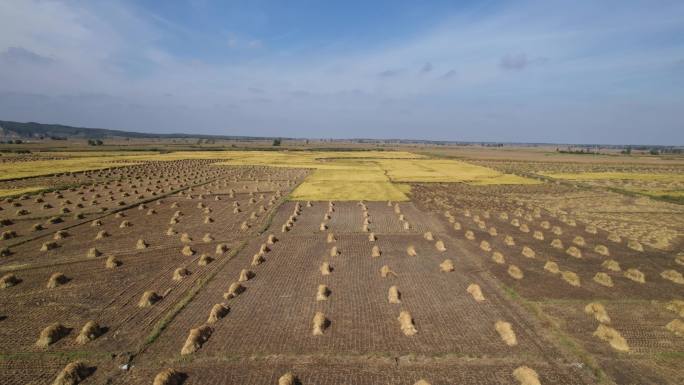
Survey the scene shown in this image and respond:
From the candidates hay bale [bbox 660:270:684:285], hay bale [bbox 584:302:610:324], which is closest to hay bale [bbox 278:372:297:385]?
hay bale [bbox 584:302:610:324]

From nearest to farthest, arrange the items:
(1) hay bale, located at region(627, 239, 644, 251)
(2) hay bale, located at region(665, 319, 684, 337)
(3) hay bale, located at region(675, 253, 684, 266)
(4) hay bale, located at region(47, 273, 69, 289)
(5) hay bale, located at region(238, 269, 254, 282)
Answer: (2) hay bale, located at region(665, 319, 684, 337)
(4) hay bale, located at region(47, 273, 69, 289)
(5) hay bale, located at region(238, 269, 254, 282)
(3) hay bale, located at region(675, 253, 684, 266)
(1) hay bale, located at region(627, 239, 644, 251)

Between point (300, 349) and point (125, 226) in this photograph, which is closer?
point (300, 349)

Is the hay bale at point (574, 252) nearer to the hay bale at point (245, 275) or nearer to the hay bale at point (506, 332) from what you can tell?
the hay bale at point (506, 332)

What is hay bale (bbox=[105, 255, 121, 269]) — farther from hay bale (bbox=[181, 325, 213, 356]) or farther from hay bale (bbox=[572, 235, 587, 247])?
hay bale (bbox=[572, 235, 587, 247])

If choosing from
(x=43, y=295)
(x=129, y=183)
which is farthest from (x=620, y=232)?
(x=129, y=183)

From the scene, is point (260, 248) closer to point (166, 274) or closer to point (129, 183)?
point (166, 274)
